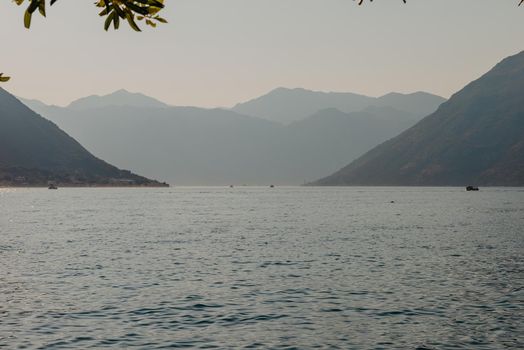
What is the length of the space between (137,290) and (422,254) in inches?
1215

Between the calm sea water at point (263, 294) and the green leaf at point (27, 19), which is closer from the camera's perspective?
the green leaf at point (27, 19)

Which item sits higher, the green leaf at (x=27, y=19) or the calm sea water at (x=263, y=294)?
the green leaf at (x=27, y=19)

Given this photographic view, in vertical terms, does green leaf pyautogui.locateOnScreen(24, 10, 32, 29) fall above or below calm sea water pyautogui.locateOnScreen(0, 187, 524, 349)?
above

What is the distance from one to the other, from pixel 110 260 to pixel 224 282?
16793mm

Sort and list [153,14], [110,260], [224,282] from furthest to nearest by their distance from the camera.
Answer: [110,260]
[224,282]
[153,14]

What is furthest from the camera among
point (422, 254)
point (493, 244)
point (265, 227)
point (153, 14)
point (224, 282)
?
point (265, 227)

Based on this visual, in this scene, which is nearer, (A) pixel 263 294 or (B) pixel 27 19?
(B) pixel 27 19

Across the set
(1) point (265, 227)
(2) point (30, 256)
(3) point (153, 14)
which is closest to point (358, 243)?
(1) point (265, 227)

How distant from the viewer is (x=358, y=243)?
226 ft

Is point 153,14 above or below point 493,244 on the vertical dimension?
above

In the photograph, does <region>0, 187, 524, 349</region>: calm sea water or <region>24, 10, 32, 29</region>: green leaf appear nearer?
<region>24, 10, 32, 29</region>: green leaf

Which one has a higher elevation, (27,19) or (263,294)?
(27,19)

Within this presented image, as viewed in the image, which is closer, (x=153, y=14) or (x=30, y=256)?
(x=153, y=14)

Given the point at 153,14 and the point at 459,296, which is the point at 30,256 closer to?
the point at 459,296
